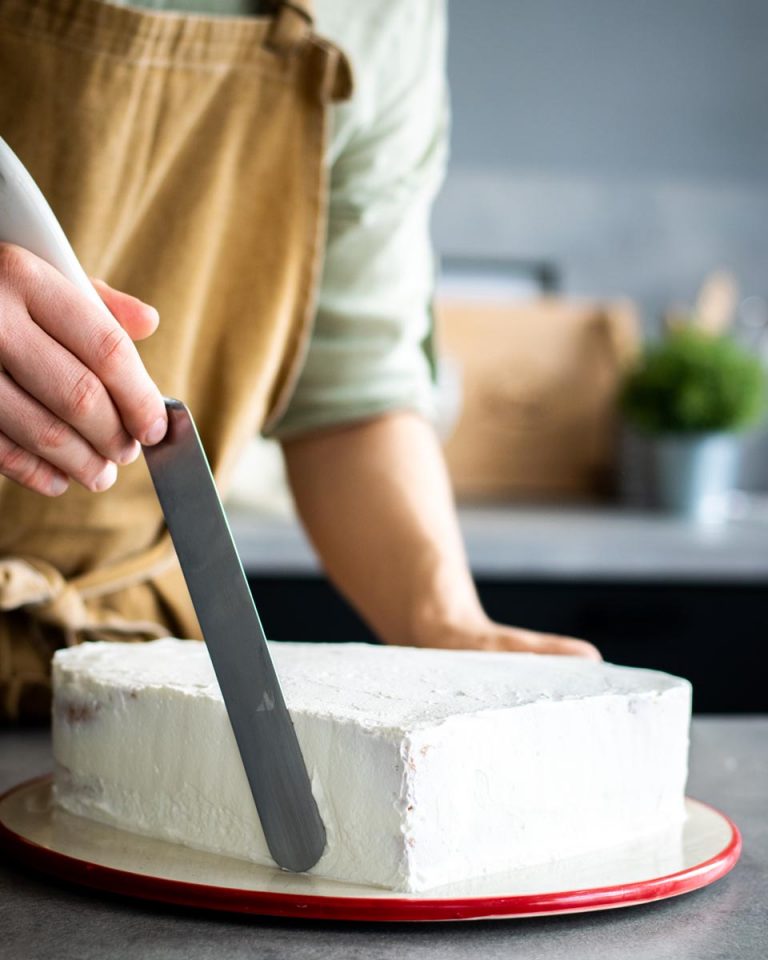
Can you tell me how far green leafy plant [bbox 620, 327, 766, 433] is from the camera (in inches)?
75.4

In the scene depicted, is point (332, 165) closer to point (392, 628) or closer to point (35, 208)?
point (392, 628)

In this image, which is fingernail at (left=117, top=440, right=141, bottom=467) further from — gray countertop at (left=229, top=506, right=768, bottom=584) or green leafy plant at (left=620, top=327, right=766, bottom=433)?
green leafy plant at (left=620, top=327, right=766, bottom=433)

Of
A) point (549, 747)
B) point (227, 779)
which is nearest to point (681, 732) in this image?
point (549, 747)

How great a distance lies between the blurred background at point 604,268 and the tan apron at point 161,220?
2.79 feet

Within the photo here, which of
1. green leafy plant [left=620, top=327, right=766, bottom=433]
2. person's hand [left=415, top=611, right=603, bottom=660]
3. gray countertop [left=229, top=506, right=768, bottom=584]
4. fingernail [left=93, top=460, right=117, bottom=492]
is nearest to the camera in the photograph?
fingernail [left=93, top=460, right=117, bottom=492]

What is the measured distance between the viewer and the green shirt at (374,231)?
97 cm

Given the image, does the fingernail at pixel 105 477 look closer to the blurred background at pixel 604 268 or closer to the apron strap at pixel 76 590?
the apron strap at pixel 76 590

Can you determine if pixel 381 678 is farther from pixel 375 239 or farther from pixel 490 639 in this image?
pixel 375 239

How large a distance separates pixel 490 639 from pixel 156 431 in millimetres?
315

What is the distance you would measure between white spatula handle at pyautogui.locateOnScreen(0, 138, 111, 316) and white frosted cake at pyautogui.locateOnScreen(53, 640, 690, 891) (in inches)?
7.6

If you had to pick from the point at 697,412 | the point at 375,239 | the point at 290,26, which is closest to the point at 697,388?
the point at 697,412

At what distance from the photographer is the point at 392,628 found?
36.7 inches

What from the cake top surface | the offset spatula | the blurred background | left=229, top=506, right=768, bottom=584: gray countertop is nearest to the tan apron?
the cake top surface

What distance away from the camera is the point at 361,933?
0.51 m
